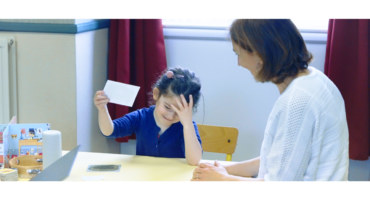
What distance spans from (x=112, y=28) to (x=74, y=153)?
5.08 feet

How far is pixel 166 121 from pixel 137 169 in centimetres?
34

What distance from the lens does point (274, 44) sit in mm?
1100

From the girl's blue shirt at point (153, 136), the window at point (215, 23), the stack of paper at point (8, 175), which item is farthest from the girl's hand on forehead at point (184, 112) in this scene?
the window at point (215, 23)

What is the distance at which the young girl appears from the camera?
1653mm

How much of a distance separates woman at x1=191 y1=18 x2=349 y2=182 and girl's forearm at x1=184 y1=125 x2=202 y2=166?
41cm

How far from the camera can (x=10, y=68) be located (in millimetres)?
2174

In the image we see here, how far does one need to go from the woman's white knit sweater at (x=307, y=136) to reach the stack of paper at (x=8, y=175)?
88 centimetres

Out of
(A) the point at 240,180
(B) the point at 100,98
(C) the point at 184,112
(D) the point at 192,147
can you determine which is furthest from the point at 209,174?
(B) the point at 100,98

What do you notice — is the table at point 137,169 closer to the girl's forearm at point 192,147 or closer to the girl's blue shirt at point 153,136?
the girl's forearm at point 192,147

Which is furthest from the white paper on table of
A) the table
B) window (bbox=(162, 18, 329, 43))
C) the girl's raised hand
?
window (bbox=(162, 18, 329, 43))

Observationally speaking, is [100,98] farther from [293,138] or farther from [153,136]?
[293,138]

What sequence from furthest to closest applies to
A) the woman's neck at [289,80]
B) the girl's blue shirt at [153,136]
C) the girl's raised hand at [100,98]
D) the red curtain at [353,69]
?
1. the red curtain at [353,69]
2. the girl's blue shirt at [153,136]
3. the girl's raised hand at [100,98]
4. the woman's neck at [289,80]

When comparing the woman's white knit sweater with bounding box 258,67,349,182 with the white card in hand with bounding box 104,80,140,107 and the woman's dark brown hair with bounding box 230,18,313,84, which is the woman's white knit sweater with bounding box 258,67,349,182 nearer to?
the woman's dark brown hair with bounding box 230,18,313,84

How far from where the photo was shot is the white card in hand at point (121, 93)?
1.55 meters
